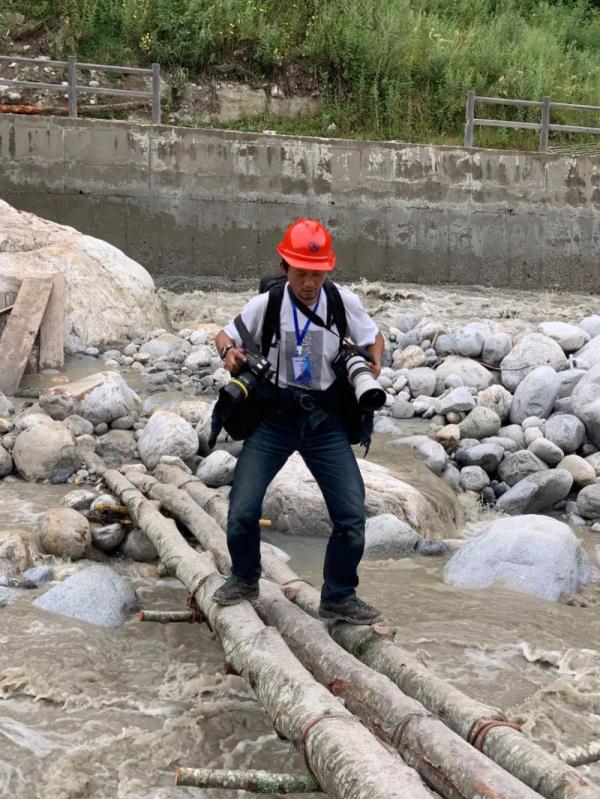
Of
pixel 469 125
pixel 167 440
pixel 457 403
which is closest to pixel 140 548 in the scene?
pixel 167 440

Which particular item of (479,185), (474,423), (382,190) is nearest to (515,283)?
(479,185)

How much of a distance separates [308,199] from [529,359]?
7.51 metres

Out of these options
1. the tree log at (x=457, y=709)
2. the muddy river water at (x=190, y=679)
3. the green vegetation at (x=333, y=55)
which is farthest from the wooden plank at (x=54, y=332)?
the green vegetation at (x=333, y=55)

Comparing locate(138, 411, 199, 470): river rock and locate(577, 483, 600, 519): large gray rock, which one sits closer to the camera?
locate(138, 411, 199, 470): river rock

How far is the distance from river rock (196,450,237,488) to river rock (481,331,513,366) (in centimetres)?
426

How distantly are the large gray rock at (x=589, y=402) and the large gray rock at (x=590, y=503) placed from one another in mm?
1083

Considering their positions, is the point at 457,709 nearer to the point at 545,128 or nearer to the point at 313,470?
the point at 313,470

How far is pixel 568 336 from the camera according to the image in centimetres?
1072

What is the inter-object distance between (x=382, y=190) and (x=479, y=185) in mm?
1758

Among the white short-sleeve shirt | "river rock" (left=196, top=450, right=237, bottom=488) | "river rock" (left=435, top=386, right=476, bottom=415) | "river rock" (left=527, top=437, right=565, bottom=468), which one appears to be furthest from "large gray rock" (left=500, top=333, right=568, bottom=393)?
the white short-sleeve shirt

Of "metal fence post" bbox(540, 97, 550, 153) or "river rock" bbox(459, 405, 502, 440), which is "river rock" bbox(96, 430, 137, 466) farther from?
"metal fence post" bbox(540, 97, 550, 153)

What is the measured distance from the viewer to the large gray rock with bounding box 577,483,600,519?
7.64 metres

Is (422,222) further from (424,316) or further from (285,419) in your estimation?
(285,419)

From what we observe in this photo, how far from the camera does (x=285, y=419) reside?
419 cm
